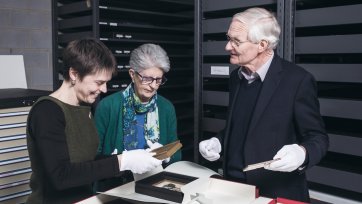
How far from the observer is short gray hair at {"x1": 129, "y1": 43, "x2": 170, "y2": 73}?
206 cm

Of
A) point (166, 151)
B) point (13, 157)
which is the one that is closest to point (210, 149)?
point (166, 151)

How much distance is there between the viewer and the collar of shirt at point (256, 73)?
1.74 meters

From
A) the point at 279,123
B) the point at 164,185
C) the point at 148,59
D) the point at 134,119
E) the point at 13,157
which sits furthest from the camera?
the point at 13,157

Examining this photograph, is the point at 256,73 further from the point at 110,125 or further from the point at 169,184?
the point at 110,125

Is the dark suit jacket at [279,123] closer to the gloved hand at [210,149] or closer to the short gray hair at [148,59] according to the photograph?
the gloved hand at [210,149]

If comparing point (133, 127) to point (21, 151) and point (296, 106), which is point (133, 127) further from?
point (296, 106)

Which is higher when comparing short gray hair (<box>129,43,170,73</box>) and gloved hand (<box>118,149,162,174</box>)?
short gray hair (<box>129,43,170,73</box>)

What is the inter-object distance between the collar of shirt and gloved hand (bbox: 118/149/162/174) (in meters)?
0.69

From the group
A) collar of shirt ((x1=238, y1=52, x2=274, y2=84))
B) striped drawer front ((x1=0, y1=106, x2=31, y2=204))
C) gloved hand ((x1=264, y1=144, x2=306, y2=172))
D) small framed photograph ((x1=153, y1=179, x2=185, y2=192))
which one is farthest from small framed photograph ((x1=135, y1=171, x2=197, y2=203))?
striped drawer front ((x1=0, y1=106, x2=31, y2=204))

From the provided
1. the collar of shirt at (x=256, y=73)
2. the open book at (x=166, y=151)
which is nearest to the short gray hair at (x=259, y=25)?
the collar of shirt at (x=256, y=73)

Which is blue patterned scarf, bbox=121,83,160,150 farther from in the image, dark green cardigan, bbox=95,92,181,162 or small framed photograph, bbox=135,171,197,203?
small framed photograph, bbox=135,171,197,203

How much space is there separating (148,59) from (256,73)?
62cm

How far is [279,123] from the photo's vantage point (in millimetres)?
1652

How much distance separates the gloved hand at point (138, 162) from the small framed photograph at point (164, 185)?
0.04 meters
